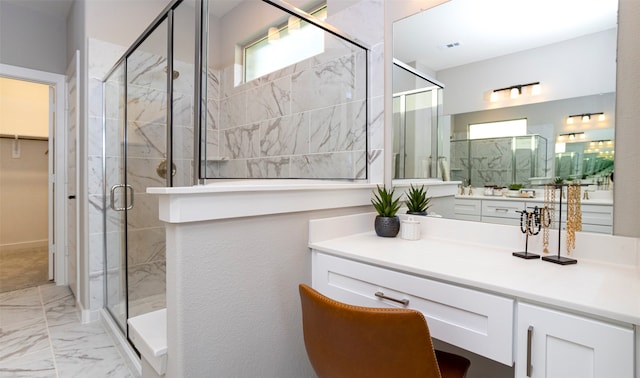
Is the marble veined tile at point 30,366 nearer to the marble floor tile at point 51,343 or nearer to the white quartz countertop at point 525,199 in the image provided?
the marble floor tile at point 51,343

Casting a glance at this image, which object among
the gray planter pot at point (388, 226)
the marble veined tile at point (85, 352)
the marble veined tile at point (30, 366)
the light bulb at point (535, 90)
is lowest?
the marble veined tile at point (85, 352)

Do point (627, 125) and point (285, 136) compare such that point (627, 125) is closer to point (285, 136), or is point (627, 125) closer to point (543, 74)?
point (543, 74)

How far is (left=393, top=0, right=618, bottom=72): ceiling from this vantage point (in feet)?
3.86

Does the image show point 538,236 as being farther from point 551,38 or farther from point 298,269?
point 298,269

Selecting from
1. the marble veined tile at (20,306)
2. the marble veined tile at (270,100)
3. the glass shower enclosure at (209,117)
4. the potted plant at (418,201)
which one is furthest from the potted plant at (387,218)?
the marble veined tile at (20,306)

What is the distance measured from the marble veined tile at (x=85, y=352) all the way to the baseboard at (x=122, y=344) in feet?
0.09

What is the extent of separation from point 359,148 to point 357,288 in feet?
3.00

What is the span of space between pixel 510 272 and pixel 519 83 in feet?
2.69

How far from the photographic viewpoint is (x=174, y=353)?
103 centimetres

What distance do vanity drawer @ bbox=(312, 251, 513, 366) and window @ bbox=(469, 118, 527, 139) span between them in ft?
2.61

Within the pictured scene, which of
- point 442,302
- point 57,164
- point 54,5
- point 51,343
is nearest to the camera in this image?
point 442,302

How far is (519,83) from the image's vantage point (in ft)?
4.37

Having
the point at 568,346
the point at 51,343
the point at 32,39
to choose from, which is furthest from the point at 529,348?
the point at 32,39

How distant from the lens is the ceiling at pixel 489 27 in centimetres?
118
